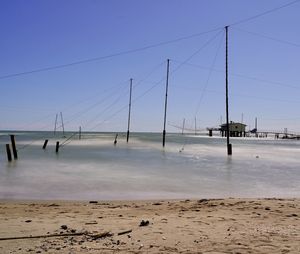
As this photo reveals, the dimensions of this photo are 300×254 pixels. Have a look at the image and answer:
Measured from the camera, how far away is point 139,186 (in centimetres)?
1862

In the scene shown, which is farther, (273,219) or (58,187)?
(58,187)

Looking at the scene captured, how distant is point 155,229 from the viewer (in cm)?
832

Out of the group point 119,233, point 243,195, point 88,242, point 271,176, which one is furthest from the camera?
point 271,176

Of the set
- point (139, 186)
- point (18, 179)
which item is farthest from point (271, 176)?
point (18, 179)

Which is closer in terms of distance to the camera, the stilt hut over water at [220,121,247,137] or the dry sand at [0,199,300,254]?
the dry sand at [0,199,300,254]

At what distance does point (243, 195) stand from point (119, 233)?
9.72m

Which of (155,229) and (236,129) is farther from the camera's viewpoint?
(236,129)

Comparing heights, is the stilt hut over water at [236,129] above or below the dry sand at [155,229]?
above

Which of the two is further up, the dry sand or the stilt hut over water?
the stilt hut over water

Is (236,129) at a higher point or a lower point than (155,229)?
higher

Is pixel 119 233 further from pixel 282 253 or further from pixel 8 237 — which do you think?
pixel 282 253

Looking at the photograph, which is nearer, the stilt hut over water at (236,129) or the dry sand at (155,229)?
the dry sand at (155,229)

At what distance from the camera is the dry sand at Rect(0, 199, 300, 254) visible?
22.9 feet

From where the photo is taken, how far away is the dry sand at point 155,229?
698cm
